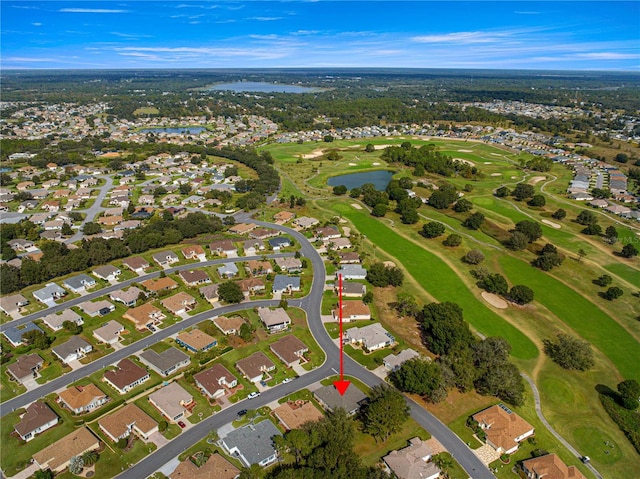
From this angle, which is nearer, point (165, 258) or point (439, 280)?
point (439, 280)

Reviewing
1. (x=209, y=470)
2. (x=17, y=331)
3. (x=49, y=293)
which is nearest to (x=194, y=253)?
(x=49, y=293)

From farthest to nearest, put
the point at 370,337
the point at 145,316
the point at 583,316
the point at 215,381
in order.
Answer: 1. the point at 583,316
2. the point at 145,316
3. the point at 370,337
4. the point at 215,381

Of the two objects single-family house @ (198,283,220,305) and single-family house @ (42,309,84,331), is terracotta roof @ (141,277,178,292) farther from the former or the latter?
single-family house @ (42,309,84,331)

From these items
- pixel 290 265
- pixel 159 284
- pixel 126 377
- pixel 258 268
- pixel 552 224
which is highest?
pixel 552 224

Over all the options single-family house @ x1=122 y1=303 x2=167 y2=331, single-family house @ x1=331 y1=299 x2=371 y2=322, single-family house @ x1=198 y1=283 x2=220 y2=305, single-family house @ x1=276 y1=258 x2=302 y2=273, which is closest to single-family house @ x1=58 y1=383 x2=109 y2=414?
single-family house @ x1=122 y1=303 x2=167 y2=331

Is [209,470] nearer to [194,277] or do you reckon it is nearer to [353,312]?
[353,312]

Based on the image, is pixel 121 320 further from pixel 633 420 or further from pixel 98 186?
pixel 98 186
